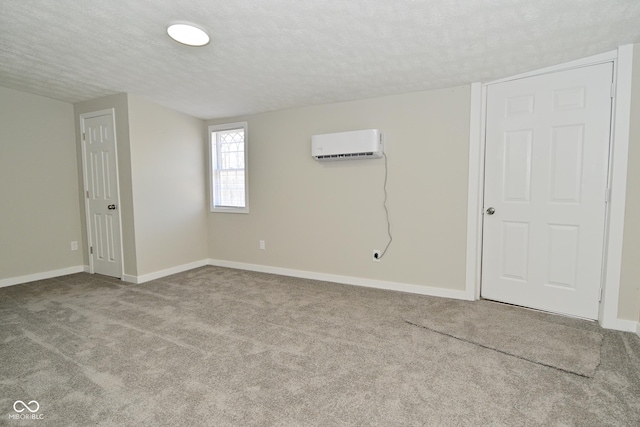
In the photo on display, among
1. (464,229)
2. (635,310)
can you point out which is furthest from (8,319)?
(635,310)

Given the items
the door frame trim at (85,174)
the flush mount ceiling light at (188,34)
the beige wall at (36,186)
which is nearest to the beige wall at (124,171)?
the door frame trim at (85,174)

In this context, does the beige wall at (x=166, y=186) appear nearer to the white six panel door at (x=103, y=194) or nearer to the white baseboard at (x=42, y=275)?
the white six panel door at (x=103, y=194)

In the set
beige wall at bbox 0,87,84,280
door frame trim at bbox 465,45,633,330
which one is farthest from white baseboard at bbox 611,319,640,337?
beige wall at bbox 0,87,84,280

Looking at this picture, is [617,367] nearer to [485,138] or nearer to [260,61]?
[485,138]

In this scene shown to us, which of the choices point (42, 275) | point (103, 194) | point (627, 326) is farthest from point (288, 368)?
point (42, 275)

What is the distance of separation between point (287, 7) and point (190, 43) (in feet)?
2.76

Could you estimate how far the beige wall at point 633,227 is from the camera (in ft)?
7.64

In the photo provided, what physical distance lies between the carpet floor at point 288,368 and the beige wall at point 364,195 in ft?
1.96

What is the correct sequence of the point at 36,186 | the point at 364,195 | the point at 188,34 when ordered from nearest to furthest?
the point at 188,34, the point at 364,195, the point at 36,186

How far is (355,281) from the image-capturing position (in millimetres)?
3713

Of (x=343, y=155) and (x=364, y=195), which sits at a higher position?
(x=343, y=155)

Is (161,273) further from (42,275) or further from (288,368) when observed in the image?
(288,368)

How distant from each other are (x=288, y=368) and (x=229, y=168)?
3287mm
